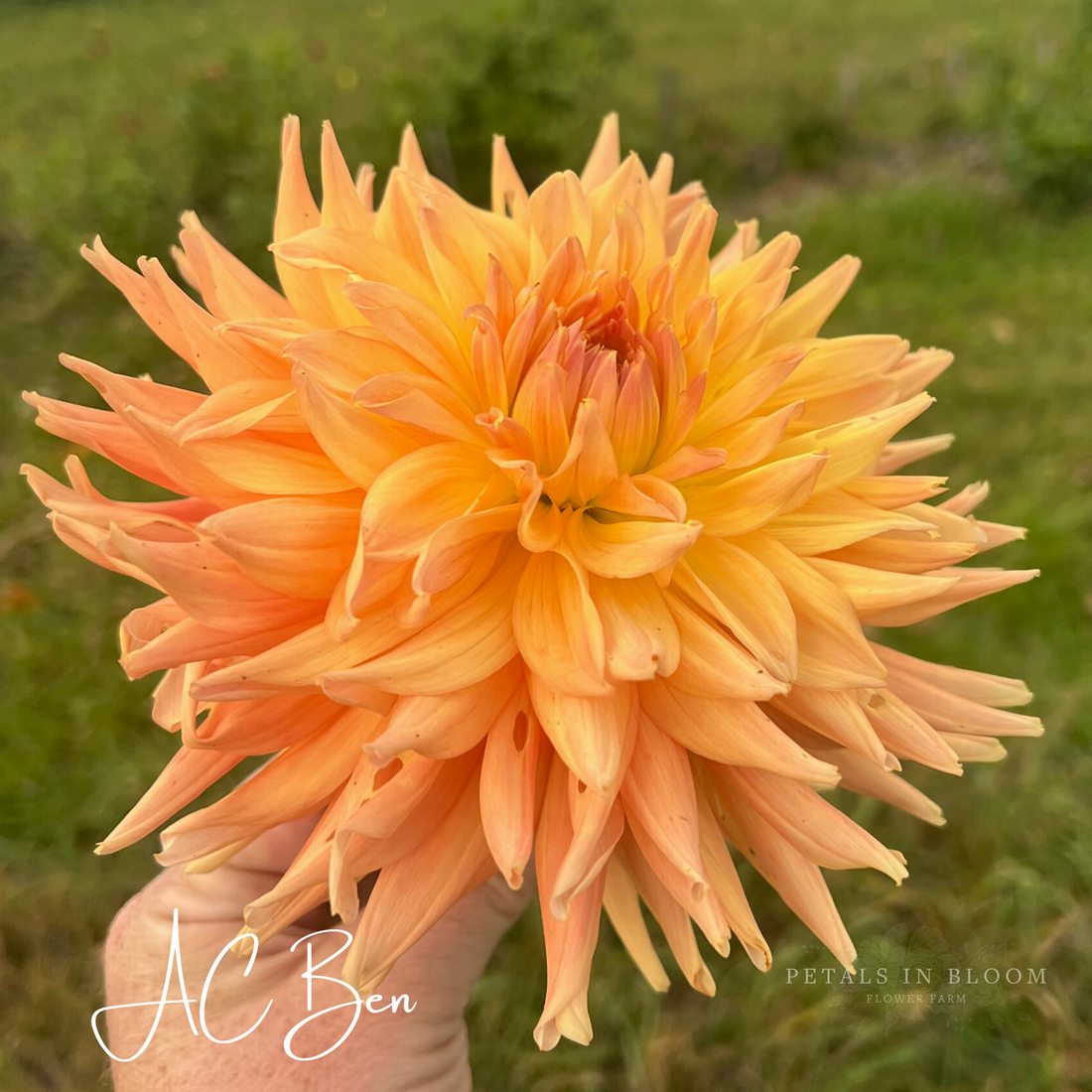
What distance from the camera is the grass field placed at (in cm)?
222

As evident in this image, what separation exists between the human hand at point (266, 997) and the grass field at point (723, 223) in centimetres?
81

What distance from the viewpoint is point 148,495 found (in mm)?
3322

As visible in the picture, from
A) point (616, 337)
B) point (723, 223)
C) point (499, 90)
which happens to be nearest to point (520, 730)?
point (616, 337)

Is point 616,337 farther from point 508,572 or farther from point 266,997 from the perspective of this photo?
point 266,997

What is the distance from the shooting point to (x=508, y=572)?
119 centimetres

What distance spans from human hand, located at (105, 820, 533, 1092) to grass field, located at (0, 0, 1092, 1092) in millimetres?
809

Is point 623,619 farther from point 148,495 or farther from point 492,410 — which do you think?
point 148,495

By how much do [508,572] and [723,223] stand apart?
177 inches

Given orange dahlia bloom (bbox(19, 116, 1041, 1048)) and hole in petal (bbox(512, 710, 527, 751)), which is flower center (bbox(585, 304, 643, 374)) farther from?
hole in petal (bbox(512, 710, 527, 751))

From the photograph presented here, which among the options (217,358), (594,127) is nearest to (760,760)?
(217,358)

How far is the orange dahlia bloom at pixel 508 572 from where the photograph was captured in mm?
1043
